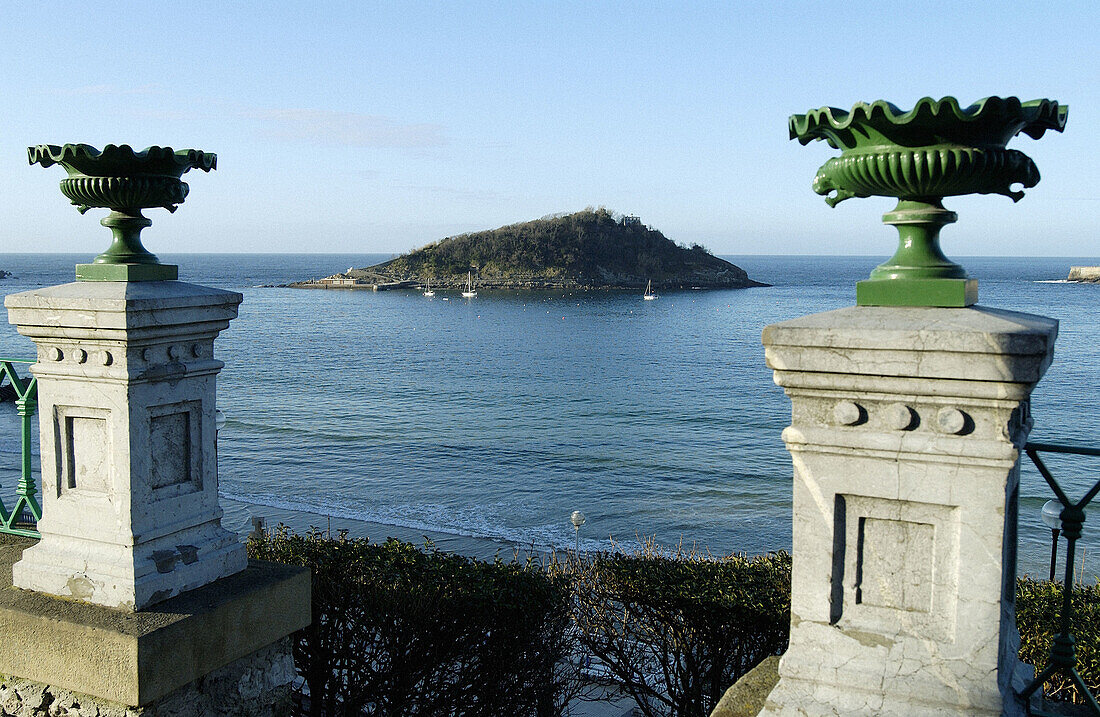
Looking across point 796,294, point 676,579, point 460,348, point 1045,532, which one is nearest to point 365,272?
point 796,294

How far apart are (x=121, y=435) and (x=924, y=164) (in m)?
2.72

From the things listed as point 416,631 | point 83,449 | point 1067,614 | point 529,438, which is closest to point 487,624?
point 416,631

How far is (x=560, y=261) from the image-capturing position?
14625 centimetres

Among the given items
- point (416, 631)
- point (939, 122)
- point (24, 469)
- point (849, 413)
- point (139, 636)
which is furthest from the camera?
point (416, 631)

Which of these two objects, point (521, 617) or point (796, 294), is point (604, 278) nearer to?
point (796, 294)

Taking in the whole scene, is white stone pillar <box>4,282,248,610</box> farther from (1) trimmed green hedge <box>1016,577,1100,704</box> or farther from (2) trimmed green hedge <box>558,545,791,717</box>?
(1) trimmed green hedge <box>1016,577,1100,704</box>

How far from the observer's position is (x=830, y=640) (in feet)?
7.56

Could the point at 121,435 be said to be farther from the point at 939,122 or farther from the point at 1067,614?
the point at 1067,614

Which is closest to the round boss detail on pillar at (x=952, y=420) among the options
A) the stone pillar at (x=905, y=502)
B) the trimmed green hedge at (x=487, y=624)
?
the stone pillar at (x=905, y=502)

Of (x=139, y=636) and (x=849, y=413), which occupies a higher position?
(x=849, y=413)

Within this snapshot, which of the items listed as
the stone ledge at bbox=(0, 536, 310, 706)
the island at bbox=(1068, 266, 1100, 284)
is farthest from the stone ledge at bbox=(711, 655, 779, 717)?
the island at bbox=(1068, 266, 1100, 284)

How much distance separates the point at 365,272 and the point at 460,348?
9209cm

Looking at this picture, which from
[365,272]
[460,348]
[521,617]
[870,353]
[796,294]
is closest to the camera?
[870,353]

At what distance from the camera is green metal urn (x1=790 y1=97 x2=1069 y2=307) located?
2092mm
